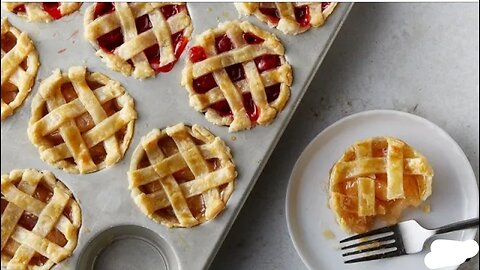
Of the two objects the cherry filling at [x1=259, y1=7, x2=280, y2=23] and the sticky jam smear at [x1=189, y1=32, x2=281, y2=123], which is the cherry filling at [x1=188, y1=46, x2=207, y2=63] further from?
the cherry filling at [x1=259, y1=7, x2=280, y2=23]

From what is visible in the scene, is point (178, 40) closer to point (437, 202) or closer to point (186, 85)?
point (186, 85)

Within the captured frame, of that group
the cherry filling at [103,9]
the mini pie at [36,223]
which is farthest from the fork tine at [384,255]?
the cherry filling at [103,9]

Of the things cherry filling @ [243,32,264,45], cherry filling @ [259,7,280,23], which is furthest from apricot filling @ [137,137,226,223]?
cherry filling @ [259,7,280,23]

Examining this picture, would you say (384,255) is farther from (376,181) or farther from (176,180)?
(176,180)

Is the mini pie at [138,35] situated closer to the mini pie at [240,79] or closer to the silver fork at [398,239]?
the mini pie at [240,79]

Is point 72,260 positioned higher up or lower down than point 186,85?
lower down

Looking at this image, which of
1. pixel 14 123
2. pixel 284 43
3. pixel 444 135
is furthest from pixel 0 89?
pixel 444 135
